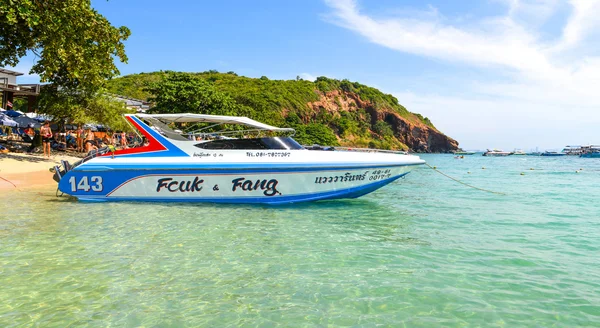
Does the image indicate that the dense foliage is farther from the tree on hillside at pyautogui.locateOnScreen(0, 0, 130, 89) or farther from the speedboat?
the speedboat

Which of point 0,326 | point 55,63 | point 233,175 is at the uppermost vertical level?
point 55,63

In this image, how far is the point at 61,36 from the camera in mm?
16562

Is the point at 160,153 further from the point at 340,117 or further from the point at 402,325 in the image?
the point at 340,117

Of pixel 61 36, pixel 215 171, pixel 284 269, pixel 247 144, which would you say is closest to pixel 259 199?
pixel 215 171

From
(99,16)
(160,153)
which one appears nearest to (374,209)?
(160,153)

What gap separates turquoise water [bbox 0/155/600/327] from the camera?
14.4 feet

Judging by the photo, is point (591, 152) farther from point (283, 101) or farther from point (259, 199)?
point (259, 199)

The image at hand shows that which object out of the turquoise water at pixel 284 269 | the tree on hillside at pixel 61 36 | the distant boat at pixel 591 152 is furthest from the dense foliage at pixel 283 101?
the distant boat at pixel 591 152

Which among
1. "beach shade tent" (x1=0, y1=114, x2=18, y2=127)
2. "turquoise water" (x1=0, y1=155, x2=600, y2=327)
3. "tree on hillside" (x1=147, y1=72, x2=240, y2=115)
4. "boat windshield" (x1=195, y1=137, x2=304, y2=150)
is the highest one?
"tree on hillside" (x1=147, y1=72, x2=240, y2=115)

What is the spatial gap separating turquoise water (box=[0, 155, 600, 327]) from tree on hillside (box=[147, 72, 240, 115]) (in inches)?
1013

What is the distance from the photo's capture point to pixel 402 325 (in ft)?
13.8

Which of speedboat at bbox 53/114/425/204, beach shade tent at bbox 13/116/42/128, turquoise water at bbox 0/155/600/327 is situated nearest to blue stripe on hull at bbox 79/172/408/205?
speedboat at bbox 53/114/425/204

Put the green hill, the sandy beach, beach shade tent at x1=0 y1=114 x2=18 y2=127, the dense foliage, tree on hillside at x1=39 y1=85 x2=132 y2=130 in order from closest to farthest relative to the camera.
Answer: the sandy beach < tree on hillside at x1=39 y1=85 x2=132 y2=130 < beach shade tent at x1=0 y1=114 x2=18 y2=127 < the dense foliage < the green hill

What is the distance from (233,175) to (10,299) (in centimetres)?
654
